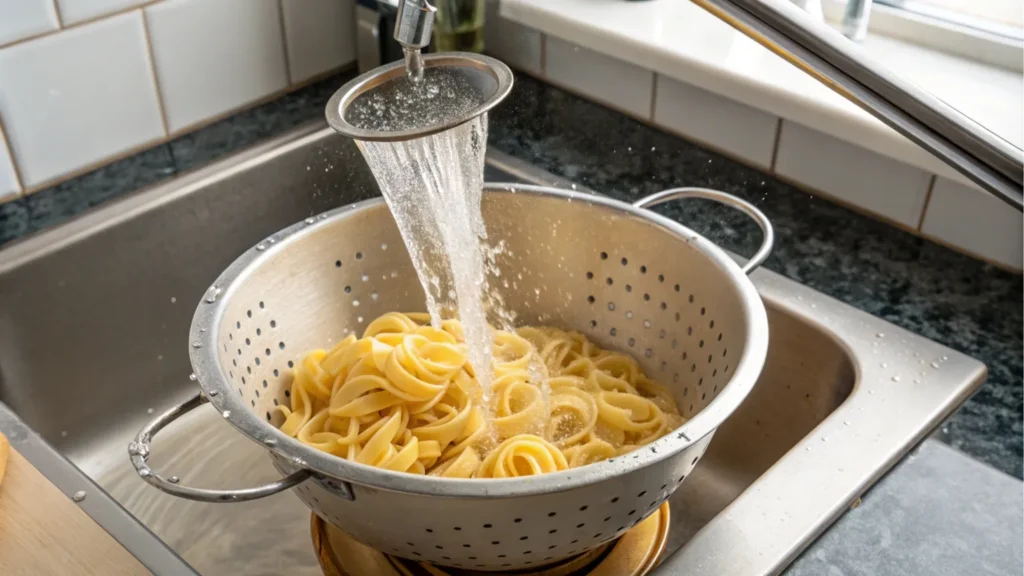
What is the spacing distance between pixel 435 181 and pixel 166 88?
19.1 inches

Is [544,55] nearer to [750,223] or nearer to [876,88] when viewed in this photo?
[750,223]

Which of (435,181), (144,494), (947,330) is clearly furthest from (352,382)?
(947,330)

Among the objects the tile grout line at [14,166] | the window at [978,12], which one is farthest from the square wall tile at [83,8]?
the window at [978,12]

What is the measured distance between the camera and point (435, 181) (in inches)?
28.4

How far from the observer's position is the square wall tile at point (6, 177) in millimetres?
944

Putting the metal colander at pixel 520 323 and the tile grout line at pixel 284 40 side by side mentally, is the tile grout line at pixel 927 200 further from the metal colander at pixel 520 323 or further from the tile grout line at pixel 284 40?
the tile grout line at pixel 284 40

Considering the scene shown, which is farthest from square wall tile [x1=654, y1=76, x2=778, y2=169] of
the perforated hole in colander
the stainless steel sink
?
the perforated hole in colander

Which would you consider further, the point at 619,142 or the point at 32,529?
the point at 619,142

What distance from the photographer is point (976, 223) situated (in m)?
0.89

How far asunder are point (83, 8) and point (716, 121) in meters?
0.66

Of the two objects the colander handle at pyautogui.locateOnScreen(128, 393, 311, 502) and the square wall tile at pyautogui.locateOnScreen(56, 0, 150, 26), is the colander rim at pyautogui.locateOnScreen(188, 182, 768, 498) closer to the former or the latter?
the colander handle at pyautogui.locateOnScreen(128, 393, 311, 502)

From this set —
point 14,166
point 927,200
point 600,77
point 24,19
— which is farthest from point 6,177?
point 927,200

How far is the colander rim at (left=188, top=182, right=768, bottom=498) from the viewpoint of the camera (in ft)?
1.65

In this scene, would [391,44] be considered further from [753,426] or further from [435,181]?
[753,426]
